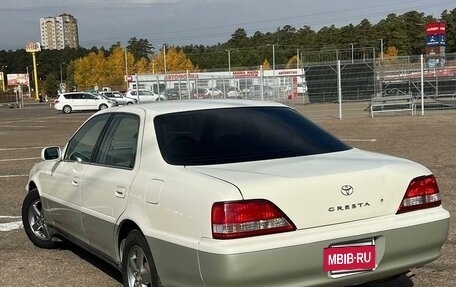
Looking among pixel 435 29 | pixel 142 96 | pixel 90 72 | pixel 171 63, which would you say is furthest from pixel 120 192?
pixel 90 72

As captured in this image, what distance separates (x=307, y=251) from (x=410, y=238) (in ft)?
2.46

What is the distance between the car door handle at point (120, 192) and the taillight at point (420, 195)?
186 centimetres

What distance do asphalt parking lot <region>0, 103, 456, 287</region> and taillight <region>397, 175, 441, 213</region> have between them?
99cm

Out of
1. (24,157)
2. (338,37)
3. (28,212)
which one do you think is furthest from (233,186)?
(338,37)

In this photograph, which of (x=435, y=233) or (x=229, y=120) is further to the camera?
(x=229, y=120)

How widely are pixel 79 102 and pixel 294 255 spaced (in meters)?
44.3

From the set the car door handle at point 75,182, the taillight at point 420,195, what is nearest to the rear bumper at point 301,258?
the taillight at point 420,195

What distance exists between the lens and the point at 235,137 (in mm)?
4316

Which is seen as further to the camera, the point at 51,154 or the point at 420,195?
the point at 51,154

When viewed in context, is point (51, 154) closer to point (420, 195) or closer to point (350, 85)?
point (420, 195)

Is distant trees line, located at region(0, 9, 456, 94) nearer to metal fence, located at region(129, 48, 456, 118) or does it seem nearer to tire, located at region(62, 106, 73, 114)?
tire, located at region(62, 106, 73, 114)

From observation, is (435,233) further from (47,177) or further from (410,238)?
(47,177)

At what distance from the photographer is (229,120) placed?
4.51 meters

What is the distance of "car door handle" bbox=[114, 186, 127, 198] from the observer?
417cm
